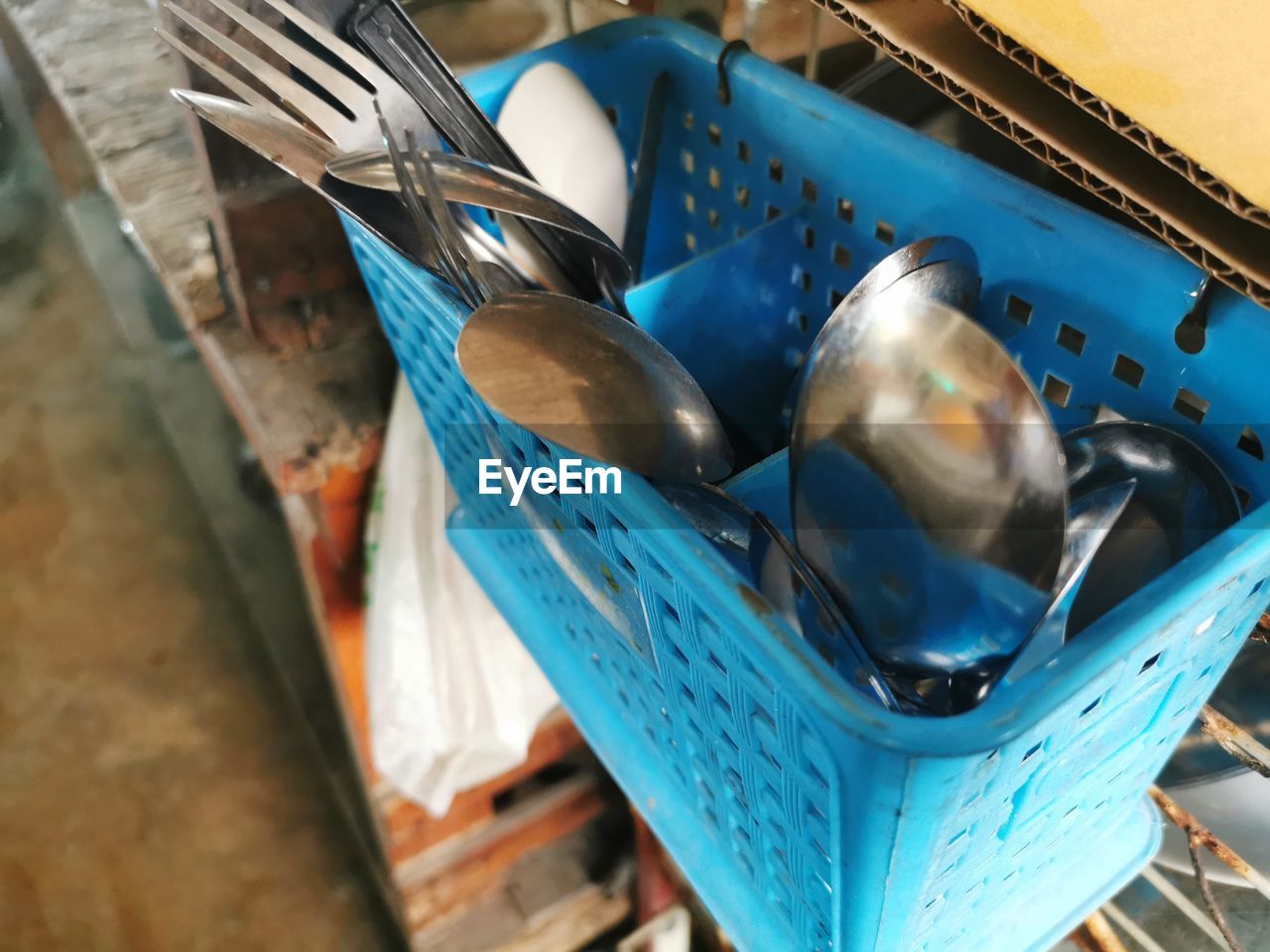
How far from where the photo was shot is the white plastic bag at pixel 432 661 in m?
0.70

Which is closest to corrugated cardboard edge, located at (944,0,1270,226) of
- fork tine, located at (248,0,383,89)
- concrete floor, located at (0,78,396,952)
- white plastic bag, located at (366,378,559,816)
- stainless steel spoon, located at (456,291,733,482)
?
stainless steel spoon, located at (456,291,733,482)

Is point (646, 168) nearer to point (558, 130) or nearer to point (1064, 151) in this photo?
point (558, 130)

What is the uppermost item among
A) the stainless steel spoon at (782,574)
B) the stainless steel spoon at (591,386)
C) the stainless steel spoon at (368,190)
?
the stainless steel spoon at (368,190)

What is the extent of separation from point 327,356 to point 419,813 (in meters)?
0.47

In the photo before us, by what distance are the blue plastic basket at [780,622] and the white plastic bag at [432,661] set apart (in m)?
0.08

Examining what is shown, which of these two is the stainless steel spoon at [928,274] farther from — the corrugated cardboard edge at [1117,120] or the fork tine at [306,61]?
the fork tine at [306,61]

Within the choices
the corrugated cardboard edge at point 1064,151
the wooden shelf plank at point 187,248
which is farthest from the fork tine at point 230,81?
the corrugated cardboard edge at point 1064,151

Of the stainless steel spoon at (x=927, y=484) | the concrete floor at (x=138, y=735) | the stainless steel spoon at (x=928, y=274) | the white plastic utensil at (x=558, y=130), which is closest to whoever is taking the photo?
the stainless steel spoon at (x=927, y=484)

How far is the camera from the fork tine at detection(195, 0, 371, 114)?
1.40ft

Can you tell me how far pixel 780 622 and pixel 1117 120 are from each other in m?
0.18

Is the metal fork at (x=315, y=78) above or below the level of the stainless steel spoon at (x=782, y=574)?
above

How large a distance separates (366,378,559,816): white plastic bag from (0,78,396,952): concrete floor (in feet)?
1.94

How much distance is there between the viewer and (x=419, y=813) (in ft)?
2.99

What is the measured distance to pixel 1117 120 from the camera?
0.93 ft
